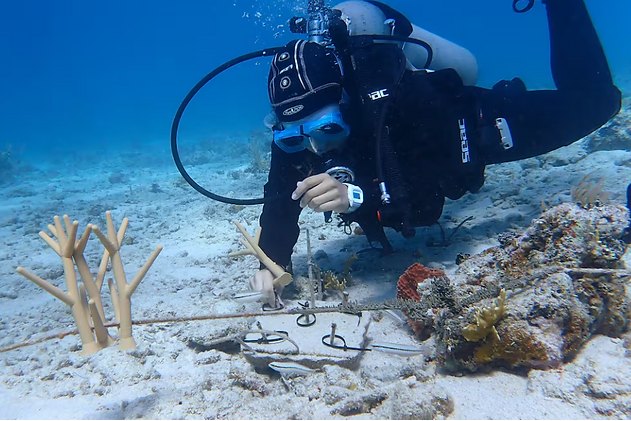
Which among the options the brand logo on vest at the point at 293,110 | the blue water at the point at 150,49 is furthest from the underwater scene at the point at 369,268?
the blue water at the point at 150,49

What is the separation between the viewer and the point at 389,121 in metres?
3.17

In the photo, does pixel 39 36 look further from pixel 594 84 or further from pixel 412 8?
pixel 594 84

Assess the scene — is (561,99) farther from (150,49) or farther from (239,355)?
(150,49)

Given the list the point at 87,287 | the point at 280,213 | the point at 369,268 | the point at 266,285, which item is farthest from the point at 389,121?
the point at 87,287

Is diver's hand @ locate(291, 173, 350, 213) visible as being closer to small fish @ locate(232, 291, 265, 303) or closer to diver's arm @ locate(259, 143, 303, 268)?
small fish @ locate(232, 291, 265, 303)

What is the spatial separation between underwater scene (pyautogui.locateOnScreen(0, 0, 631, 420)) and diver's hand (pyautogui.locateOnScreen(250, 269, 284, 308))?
0.08 ft

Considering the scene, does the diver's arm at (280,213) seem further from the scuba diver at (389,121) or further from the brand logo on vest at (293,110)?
the brand logo on vest at (293,110)

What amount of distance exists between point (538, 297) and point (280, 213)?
2520mm

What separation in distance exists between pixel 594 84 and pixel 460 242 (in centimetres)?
271

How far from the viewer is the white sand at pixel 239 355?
5.19ft

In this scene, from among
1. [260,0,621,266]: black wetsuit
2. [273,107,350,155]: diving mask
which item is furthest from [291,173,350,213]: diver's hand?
[273,107,350,155]: diving mask

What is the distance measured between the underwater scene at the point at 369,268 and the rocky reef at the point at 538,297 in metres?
0.01

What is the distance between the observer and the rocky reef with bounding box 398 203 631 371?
1.74m

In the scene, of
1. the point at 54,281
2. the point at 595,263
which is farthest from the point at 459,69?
the point at 54,281
